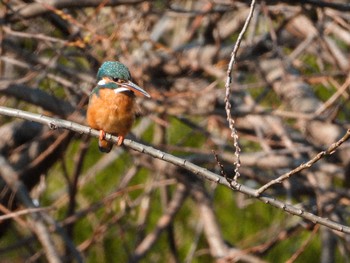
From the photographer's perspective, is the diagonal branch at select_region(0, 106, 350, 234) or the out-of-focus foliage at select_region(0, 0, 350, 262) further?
the out-of-focus foliage at select_region(0, 0, 350, 262)

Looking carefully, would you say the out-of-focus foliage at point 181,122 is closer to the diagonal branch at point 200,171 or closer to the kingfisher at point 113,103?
the kingfisher at point 113,103

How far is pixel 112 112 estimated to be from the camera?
3146mm

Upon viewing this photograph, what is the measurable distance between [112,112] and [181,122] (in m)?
1.38

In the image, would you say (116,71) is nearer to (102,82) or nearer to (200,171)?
(102,82)

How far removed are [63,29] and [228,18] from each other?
4.11ft

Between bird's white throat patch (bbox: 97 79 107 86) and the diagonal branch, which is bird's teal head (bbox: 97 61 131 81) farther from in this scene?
the diagonal branch

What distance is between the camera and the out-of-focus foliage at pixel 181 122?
13.6ft

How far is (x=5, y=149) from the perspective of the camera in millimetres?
4750

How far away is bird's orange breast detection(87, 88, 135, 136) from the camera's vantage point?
3.12 meters

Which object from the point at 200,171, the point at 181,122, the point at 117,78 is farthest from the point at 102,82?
the point at 181,122

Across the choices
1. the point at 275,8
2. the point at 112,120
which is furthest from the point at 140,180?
the point at 112,120

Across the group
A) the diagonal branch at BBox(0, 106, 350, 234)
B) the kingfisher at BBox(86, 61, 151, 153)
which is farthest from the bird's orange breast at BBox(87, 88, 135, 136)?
the diagonal branch at BBox(0, 106, 350, 234)

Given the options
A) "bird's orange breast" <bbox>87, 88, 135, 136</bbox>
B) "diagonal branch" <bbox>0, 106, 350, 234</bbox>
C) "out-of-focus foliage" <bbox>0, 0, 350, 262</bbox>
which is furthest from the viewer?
"out-of-focus foliage" <bbox>0, 0, 350, 262</bbox>

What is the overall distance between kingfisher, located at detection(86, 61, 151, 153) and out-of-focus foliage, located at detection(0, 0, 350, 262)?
0.55m
